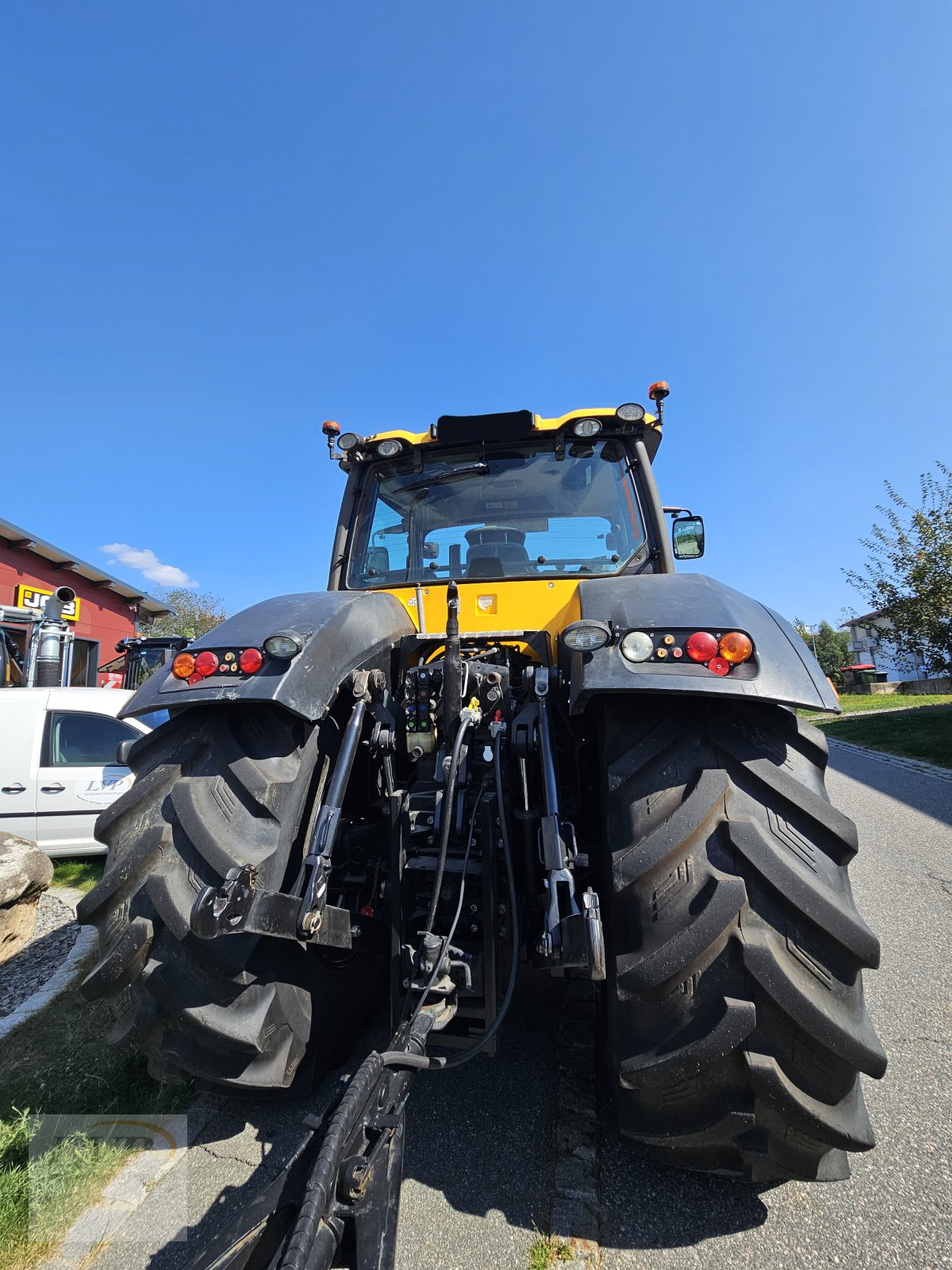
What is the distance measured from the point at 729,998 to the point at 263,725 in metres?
1.41

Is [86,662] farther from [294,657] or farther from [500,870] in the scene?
[500,870]

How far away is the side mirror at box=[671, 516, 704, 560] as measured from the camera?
10.6ft

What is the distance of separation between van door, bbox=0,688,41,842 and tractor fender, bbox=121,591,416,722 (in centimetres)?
435

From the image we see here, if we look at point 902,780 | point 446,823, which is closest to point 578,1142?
point 446,823

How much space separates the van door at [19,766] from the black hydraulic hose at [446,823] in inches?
197

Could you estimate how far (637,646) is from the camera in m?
1.65

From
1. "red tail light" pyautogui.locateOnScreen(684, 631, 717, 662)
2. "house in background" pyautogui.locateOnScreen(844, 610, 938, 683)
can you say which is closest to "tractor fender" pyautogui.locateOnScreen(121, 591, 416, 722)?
"red tail light" pyautogui.locateOnScreen(684, 631, 717, 662)

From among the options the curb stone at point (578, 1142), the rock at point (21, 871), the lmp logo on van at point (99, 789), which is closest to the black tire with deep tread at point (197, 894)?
the curb stone at point (578, 1142)

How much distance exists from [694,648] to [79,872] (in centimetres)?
561

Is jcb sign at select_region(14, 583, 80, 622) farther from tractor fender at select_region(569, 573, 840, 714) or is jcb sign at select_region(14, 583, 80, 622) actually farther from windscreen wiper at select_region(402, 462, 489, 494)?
tractor fender at select_region(569, 573, 840, 714)

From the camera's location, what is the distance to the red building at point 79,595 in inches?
565

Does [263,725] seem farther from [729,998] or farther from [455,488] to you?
[455,488]

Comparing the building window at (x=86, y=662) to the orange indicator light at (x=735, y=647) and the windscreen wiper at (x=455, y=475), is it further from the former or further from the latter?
the orange indicator light at (x=735, y=647)

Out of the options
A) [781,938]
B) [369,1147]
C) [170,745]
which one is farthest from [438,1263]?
[170,745]
